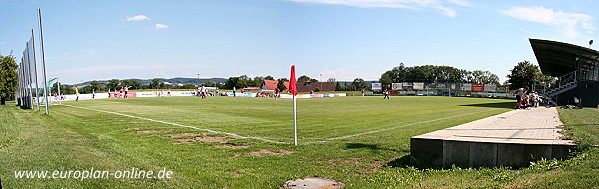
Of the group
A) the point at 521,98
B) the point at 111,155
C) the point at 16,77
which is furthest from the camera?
the point at 16,77

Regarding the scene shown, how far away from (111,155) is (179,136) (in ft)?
14.8

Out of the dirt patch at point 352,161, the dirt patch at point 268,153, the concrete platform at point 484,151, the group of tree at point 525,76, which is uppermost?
the group of tree at point 525,76

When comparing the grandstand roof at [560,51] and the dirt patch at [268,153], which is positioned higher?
the grandstand roof at [560,51]

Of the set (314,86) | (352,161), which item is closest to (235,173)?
(352,161)

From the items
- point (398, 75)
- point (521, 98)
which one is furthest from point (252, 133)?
point (398, 75)

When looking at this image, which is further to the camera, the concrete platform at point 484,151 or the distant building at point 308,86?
the distant building at point 308,86

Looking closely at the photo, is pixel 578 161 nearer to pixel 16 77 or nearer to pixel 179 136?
pixel 179 136

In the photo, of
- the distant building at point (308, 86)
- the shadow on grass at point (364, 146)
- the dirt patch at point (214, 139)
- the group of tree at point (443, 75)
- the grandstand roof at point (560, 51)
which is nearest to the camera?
the shadow on grass at point (364, 146)

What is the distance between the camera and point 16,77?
39750 millimetres

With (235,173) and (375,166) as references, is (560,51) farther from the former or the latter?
(235,173)

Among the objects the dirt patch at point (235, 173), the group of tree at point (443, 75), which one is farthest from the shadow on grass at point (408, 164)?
the group of tree at point (443, 75)

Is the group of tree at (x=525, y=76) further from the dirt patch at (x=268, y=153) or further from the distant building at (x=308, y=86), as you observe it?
the dirt patch at (x=268, y=153)

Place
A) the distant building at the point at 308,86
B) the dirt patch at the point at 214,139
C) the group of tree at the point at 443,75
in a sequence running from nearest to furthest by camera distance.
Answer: the dirt patch at the point at 214,139, the distant building at the point at 308,86, the group of tree at the point at 443,75

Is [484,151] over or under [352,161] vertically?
over
